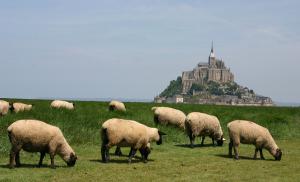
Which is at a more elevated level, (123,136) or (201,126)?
(201,126)

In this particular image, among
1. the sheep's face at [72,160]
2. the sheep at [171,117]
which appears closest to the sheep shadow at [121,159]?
the sheep's face at [72,160]

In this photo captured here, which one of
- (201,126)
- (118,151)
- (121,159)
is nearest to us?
(121,159)

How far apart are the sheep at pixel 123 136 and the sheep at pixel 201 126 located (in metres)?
7.37

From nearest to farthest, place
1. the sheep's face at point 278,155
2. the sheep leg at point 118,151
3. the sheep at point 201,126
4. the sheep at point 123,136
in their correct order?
the sheep at point 123,136
the sheep's face at point 278,155
the sheep leg at point 118,151
the sheep at point 201,126

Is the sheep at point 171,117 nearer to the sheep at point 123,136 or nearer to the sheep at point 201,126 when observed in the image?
the sheep at point 201,126

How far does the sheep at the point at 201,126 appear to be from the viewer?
28.9 meters

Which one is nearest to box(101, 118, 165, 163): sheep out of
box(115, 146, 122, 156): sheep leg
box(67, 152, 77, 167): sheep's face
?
box(67, 152, 77, 167): sheep's face

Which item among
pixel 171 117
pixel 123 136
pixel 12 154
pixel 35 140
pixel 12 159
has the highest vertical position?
pixel 171 117

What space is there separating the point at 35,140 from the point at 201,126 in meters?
13.1

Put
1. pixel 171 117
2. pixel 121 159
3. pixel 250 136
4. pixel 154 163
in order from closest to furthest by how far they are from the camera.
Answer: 1. pixel 154 163
2. pixel 121 159
3. pixel 250 136
4. pixel 171 117

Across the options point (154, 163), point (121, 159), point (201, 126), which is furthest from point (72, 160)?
point (201, 126)

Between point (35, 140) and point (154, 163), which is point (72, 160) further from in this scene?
point (154, 163)

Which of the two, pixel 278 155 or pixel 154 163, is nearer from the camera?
pixel 154 163

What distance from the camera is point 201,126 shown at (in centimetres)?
2920
